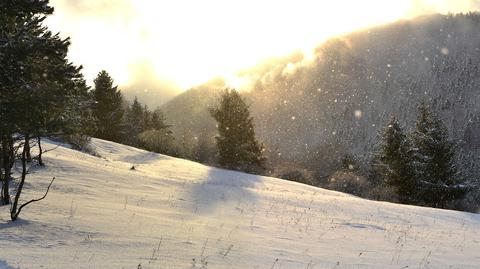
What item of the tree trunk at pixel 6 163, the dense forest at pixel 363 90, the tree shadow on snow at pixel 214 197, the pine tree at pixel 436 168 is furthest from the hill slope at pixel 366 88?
the tree trunk at pixel 6 163

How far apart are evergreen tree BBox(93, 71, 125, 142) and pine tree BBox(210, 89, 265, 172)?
1342 centimetres

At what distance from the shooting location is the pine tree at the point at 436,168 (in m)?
33.2

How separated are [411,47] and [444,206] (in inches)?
6092

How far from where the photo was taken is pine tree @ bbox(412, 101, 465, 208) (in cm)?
3322

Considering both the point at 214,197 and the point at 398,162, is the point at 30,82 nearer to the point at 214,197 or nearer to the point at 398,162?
the point at 214,197

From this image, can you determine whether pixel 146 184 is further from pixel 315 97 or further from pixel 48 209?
pixel 315 97

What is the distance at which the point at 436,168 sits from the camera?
3353cm

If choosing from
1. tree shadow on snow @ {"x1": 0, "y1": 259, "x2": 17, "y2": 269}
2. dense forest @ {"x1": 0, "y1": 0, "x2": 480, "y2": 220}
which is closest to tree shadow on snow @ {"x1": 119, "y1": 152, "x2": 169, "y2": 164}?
dense forest @ {"x1": 0, "y1": 0, "x2": 480, "y2": 220}

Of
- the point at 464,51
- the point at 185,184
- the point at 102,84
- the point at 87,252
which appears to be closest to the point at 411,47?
the point at 464,51

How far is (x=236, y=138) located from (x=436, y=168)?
69.6 ft

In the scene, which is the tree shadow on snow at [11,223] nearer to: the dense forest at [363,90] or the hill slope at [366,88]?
the dense forest at [363,90]

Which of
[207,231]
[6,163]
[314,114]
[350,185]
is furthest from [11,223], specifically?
[314,114]

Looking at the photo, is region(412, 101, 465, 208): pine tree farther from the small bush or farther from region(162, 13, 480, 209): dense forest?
region(162, 13, 480, 209): dense forest

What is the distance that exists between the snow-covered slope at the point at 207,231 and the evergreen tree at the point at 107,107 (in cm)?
3562
